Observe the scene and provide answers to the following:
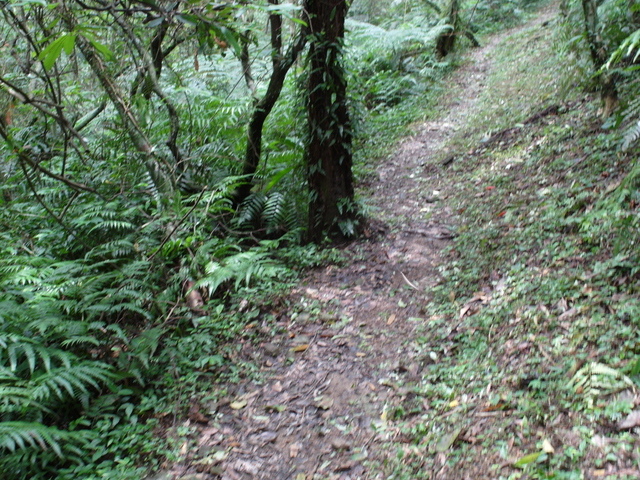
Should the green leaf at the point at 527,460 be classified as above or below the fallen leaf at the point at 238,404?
above

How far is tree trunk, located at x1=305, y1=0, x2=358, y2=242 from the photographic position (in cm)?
446

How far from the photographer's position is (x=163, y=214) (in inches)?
177

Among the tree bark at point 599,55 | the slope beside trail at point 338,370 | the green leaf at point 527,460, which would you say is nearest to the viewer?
the green leaf at point 527,460

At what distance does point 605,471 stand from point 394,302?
2.17 meters

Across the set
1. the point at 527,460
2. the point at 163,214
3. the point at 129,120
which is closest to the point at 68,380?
the point at 163,214

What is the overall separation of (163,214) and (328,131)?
1.85 m

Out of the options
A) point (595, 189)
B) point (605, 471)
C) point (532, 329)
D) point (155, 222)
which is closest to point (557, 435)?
point (605, 471)

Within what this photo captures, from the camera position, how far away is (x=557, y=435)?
88.0 inches

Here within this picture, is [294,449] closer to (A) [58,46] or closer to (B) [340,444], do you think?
(B) [340,444]

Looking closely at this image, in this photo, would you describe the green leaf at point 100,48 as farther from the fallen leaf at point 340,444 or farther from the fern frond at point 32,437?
the fallen leaf at point 340,444

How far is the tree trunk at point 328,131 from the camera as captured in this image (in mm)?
4457

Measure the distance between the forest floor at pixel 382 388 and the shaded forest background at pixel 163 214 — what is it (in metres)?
0.30

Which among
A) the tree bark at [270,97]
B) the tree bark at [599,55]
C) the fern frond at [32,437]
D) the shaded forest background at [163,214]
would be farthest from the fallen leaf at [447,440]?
the tree bark at [599,55]

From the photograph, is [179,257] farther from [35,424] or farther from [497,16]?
[497,16]
